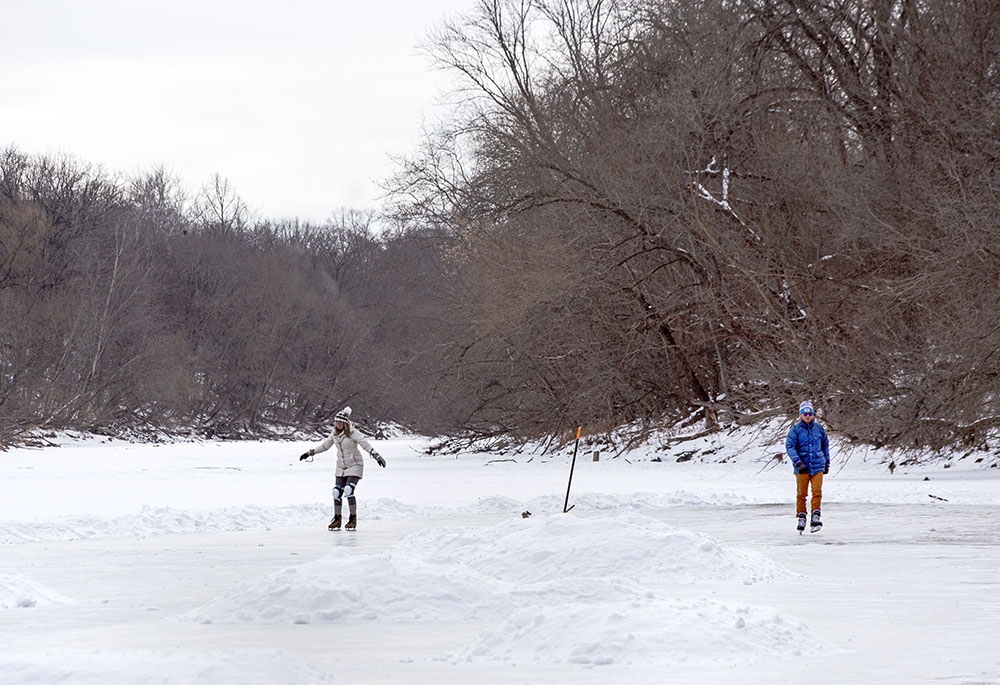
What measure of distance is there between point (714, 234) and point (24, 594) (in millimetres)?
23332

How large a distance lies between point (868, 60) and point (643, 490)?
1164 centimetres

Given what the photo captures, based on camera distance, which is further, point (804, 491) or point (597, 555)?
point (804, 491)

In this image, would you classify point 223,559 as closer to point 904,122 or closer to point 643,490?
point 643,490

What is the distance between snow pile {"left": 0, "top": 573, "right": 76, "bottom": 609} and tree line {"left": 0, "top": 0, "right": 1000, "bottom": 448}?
17751 millimetres

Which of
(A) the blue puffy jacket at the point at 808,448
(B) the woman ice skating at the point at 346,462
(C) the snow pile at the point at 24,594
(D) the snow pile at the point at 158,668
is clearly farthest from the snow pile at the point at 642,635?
(B) the woman ice skating at the point at 346,462

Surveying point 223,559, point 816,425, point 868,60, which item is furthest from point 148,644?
point 868,60

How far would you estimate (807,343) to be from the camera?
30.4 m

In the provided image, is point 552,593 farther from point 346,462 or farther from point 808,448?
point 346,462

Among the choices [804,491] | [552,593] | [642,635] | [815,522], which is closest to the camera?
[642,635]

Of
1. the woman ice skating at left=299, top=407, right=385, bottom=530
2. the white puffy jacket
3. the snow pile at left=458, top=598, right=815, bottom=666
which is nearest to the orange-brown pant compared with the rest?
the woman ice skating at left=299, top=407, right=385, bottom=530

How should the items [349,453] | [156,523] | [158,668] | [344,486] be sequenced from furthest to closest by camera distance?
[156,523]
[344,486]
[349,453]
[158,668]

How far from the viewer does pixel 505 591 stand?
10.7 metres

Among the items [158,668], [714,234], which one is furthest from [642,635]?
[714,234]

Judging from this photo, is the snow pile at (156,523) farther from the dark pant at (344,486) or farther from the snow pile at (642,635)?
the snow pile at (642,635)
